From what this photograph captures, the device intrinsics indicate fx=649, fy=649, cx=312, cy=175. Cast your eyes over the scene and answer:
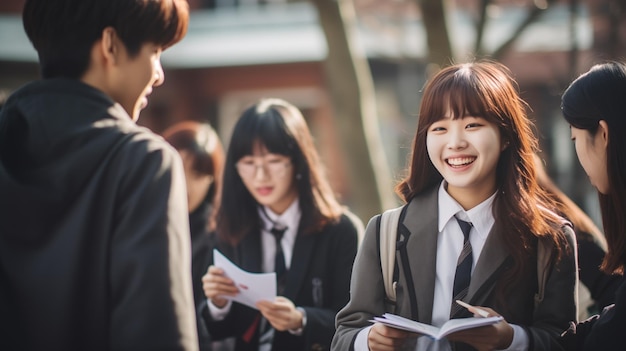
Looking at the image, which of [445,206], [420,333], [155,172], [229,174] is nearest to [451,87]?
[445,206]

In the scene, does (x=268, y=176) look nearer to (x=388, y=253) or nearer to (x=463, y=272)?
(x=388, y=253)

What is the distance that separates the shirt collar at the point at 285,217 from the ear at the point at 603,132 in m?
1.35

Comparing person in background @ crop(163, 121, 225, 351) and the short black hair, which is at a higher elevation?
the short black hair

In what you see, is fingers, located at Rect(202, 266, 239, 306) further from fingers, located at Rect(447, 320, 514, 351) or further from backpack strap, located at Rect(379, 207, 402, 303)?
fingers, located at Rect(447, 320, 514, 351)

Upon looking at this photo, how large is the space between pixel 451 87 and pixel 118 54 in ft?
3.25

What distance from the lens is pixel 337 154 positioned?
15.1 meters

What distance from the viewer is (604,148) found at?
200 cm

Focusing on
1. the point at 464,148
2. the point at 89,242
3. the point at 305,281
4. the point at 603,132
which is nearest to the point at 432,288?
the point at 464,148

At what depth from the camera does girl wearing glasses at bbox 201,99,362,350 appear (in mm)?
2711

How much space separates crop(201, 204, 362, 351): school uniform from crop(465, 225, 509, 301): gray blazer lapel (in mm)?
837

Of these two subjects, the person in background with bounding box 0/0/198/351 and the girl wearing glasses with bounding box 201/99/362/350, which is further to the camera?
the girl wearing glasses with bounding box 201/99/362/350

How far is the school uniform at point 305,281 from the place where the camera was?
2.71 metres

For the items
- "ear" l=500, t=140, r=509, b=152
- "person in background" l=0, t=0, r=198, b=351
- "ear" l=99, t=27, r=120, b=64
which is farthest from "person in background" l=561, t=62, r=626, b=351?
"ear" l=99, t=27, r=120, b=64

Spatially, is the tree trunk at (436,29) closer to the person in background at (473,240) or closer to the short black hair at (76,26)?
the person in background at (473,240)
